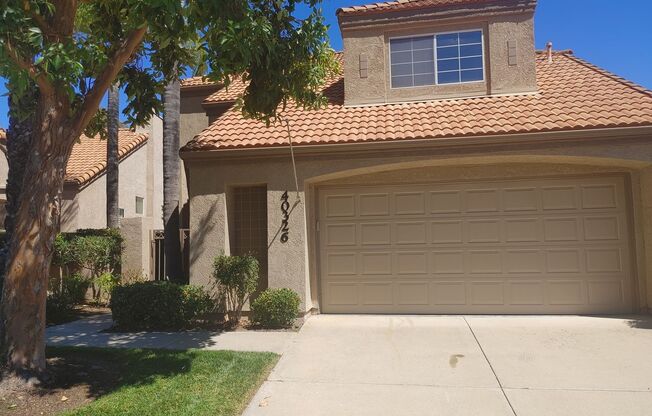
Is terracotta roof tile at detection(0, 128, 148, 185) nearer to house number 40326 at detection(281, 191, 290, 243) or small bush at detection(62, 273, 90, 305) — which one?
small bush at detection(62, 273, 90, 305)

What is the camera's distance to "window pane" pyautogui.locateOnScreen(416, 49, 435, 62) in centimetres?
1035

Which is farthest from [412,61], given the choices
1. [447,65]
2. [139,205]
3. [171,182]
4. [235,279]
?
[139,205]

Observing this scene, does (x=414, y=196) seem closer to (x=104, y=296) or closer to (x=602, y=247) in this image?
(x=602, y=247)

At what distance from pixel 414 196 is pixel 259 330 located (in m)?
3.90

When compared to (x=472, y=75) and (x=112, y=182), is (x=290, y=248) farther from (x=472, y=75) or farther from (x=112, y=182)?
(x=112, y=182)

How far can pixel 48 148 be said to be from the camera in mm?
5113

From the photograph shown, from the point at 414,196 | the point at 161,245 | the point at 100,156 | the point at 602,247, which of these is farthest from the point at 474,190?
the point at 100,156

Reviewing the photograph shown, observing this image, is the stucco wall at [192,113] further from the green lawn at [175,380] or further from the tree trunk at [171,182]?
the green lawn at [175,380]

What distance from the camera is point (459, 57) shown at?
33.7ft

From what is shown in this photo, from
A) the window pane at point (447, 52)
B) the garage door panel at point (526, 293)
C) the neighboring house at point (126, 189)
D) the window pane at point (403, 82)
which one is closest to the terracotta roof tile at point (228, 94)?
the neighboring house at point (126, 189)

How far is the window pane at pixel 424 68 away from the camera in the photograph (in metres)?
10.3

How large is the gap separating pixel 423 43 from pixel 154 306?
8.01 meters

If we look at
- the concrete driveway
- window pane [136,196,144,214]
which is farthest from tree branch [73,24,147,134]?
window pane [136,196,144,214]

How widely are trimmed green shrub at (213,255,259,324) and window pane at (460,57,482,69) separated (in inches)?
250
